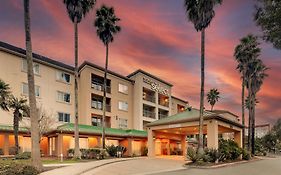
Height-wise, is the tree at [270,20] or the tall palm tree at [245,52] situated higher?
the tall palm tree at [245,52]

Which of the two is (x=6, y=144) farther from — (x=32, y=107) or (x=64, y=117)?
(x=32, y=107)

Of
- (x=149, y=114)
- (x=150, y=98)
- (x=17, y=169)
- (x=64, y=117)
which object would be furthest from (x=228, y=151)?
(x=150, y=98)

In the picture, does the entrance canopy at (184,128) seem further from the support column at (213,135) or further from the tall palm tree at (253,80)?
the tall palm tree at (253,80)

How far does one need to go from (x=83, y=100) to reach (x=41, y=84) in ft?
27.1

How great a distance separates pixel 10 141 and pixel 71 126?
25.8 feet

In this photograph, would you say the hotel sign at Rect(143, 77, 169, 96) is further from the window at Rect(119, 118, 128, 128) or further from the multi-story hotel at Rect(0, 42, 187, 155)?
the window at Rect(119, 118, 128, 128)

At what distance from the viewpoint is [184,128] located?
40.0 meters

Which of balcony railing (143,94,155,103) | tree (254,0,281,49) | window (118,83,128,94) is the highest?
tree (254,0,281,49)

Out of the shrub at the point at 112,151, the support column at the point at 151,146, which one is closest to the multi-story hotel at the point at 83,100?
the shrub at the point at 112,151

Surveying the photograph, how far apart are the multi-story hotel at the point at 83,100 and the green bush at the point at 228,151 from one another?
16577 millimetres

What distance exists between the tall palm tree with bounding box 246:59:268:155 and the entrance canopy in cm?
973

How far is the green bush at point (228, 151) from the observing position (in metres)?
32.4

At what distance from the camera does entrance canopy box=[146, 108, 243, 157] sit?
3272 cm

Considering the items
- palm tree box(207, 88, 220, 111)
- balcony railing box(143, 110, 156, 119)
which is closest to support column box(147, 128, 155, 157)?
balcony railing box(143, 110, 156, 119)
